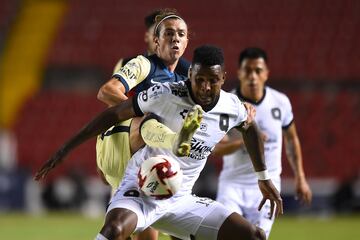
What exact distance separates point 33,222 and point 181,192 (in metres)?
9.21

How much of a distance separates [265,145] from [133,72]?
1969 millimetres

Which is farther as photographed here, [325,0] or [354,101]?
[325,0]

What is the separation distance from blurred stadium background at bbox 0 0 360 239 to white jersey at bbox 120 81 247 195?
7.63m

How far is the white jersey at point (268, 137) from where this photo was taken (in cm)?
831

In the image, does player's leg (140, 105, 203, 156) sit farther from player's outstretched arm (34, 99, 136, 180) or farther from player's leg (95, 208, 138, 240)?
player's leg (95, 208, 138, 240)

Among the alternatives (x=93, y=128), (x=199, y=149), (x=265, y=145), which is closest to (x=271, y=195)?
Result: (x=199, y=149)

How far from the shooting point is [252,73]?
328 inches

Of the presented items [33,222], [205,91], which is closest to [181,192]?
[205,91]

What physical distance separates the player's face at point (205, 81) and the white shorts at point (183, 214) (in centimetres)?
81

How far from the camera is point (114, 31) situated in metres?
21.4

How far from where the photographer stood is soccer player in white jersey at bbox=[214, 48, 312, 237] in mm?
8305

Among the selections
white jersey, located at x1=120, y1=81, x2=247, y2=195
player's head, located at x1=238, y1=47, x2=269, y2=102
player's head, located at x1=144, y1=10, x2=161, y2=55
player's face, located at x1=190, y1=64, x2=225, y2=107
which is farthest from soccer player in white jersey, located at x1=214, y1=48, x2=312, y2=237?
player's face, located at x1=190, y1=64, x2=225, y2=107

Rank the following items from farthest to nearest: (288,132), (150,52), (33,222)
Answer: (33,222) → (288,132) → (150,52)

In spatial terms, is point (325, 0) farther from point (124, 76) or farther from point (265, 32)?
point (124, 76)
